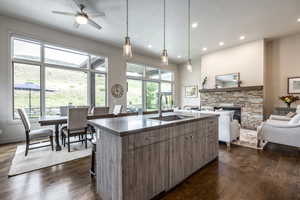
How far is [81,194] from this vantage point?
183 cm

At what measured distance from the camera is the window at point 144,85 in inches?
278

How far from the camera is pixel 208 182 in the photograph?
2.08 m

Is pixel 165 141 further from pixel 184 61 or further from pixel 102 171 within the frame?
pixel 184 61

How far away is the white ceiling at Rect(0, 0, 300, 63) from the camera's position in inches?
132

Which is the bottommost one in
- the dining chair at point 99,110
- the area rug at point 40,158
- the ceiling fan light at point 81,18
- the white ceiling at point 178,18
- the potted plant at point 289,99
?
the area rug at point 40,158

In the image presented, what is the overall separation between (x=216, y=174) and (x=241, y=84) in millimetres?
5176

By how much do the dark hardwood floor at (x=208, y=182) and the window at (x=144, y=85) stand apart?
421 centimetres

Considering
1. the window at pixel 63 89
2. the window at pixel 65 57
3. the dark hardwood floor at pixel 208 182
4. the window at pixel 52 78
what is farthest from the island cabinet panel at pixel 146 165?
the window at pixel 65 57

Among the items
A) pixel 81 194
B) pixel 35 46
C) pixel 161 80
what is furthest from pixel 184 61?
pixel 81 194

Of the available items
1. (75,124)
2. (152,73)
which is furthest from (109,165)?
(152,73)

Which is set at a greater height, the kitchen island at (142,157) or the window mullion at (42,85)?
the window mullion at (42,85)

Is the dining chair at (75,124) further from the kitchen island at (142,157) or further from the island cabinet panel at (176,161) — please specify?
the island cabinet panel at (176,161)

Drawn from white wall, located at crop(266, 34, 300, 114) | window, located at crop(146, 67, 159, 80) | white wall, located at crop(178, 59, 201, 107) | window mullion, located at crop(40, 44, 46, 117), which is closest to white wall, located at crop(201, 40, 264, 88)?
white wall, located at crop(266, 34, 300, 114)

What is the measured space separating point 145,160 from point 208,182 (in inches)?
48.1
